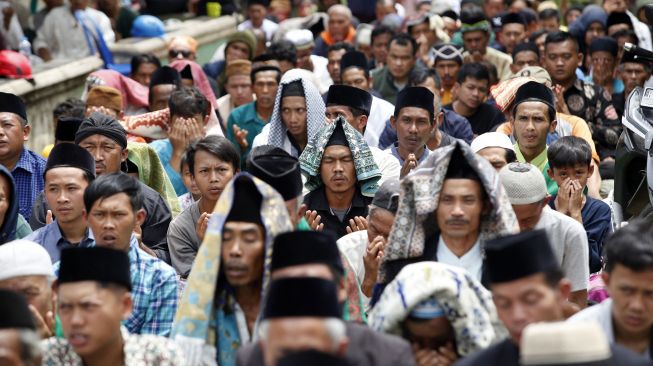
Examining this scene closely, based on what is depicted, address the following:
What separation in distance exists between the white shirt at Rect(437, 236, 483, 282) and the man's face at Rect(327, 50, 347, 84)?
765cm

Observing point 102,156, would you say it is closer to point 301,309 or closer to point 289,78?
point 289,78

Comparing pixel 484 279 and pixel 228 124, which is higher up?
pixel 228 124

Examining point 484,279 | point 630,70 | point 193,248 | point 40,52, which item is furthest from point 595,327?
point 40,52

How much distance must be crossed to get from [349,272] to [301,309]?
153 centimetres

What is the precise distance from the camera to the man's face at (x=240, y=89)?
43.6ft

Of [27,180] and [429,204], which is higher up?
[27,180]

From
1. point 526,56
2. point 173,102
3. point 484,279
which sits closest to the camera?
point 484,279

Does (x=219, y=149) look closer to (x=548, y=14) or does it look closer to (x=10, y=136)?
(x=10, y=136)

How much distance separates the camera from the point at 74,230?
8.02m

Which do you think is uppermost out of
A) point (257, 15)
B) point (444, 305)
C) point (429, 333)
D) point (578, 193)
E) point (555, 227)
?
point (257, 15)

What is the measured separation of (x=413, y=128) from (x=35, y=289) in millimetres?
3862

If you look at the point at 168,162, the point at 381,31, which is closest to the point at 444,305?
the point at 168,162

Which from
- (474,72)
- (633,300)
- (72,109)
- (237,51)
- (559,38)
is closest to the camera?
(633,300)

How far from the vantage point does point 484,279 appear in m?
6.59
